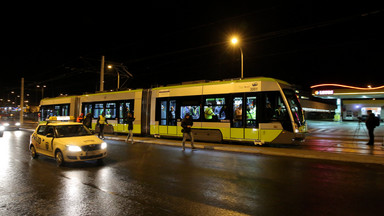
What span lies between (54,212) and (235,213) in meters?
3.07

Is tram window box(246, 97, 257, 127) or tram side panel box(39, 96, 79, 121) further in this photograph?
tram side panel box(39, 96, 79, 121)

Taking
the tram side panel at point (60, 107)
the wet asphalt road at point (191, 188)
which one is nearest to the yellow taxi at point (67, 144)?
the wet asphalt road at point (191, 188)

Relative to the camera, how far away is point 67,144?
26.2 feet

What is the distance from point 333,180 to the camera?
6500 mm

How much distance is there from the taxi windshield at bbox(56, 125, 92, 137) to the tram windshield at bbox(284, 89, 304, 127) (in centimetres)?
876

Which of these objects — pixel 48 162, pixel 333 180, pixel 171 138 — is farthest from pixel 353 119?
pixel 48 162

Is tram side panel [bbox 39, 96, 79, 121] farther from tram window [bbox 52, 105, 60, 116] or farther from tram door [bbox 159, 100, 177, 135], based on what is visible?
tram door [bbox 159, 100, 177, 135]

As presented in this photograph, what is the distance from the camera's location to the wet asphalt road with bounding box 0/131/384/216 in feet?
14.6

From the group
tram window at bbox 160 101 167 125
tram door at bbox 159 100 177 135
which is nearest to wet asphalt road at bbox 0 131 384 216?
tram door at bbox 159 100 177 135

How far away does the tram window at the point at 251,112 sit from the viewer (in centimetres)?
1230

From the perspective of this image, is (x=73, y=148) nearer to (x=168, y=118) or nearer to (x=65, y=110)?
(x=168, y=118)

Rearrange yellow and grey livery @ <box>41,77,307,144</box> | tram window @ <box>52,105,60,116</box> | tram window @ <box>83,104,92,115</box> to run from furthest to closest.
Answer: tram window @ <box>52,105,60,116</box> < tram window @ <box>83,104,92,115</box> < yellow and grey livery @ <box>41,77,307,144</box>

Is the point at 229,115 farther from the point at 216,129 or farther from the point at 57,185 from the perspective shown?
the point at 57,185

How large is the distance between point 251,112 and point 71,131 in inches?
315
